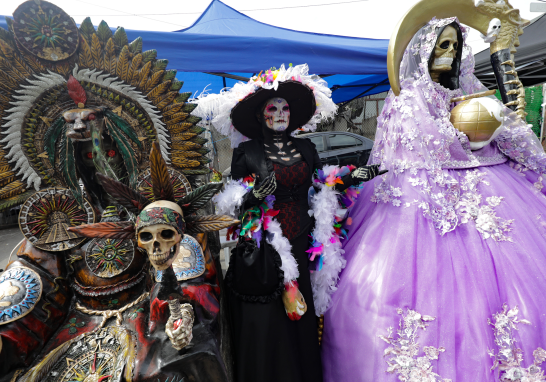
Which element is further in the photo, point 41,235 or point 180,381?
point 41,235

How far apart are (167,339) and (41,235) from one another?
2.65 feet

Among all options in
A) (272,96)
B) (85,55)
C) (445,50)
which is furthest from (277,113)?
(445,50)

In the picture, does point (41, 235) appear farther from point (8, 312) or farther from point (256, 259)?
point (256, 259)

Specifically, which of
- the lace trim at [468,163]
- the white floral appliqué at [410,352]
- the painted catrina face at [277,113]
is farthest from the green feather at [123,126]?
the lace trim at [468,163]

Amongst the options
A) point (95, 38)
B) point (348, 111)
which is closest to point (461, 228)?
point (95, 38)

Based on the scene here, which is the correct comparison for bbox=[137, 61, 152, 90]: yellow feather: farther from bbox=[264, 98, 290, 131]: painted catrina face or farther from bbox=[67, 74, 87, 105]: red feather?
bbox=[264, 98, 290, 131]: painted catrina face

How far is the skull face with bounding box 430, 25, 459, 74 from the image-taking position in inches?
67.9

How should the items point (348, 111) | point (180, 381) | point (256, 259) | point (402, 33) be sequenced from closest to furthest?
point (180, 381) < point (256, 259) < point (402, 33) < point (348, 111)

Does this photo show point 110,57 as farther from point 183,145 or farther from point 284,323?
point 284,323

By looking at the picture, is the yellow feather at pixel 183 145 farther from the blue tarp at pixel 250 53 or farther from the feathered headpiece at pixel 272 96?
the blue tarp at pixel 250 53

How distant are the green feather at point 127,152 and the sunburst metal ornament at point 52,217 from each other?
26 centimetres

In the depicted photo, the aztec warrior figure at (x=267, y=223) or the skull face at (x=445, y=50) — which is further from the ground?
the skull face at (x=445, y=50)

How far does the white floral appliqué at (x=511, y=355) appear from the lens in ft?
4.14

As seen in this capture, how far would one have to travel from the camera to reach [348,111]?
9.56 meters
